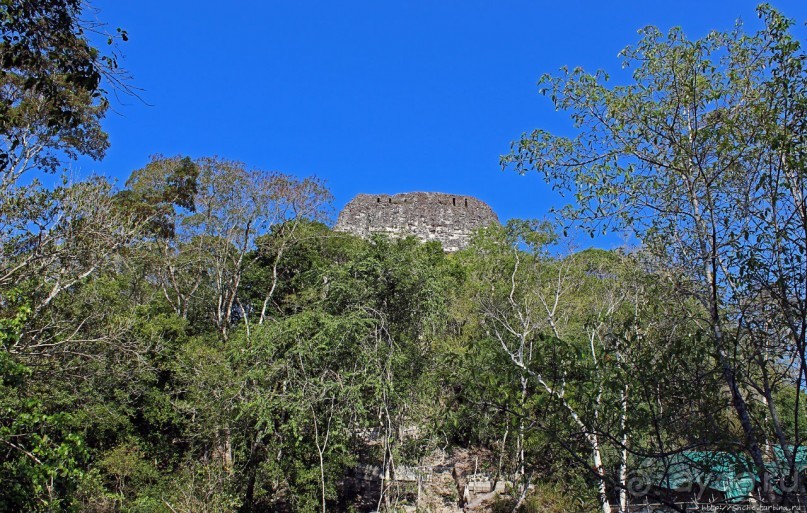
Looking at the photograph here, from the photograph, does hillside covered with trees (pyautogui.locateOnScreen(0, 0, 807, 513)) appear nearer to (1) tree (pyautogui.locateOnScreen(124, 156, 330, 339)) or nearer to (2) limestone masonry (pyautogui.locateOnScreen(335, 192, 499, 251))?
(1) tree (pyautogui.locateOnScreen(124, 156, 330, 339))

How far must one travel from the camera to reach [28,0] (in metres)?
3.14

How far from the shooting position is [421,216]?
1013 inches

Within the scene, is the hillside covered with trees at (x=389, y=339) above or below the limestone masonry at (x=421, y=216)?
below

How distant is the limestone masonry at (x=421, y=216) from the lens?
25281 mm

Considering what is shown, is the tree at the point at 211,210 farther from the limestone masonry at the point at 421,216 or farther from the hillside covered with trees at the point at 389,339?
the limestone masonry at the point at 421,216

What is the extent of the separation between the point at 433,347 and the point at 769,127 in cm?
672

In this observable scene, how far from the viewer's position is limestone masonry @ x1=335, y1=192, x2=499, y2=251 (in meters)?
25.3

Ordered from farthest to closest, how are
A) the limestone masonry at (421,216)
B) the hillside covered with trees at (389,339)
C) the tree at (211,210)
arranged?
the limestone masonry at (421,216) < the tree at (211,210) < the hillside covered with trees at (389,339)

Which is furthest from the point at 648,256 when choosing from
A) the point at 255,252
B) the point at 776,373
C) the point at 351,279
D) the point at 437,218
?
the point at 437,218

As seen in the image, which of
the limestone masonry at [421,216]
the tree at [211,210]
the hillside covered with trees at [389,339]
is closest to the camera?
the hillside covered with trees at [389,339]

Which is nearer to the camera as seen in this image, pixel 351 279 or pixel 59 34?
pixel 59 34

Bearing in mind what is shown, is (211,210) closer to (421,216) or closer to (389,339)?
(389,339)

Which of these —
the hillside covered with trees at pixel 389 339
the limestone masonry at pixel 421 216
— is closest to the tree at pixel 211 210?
the hillside covered with trees at pixel 389 339

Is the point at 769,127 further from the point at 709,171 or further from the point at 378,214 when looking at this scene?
the point at 378,214
